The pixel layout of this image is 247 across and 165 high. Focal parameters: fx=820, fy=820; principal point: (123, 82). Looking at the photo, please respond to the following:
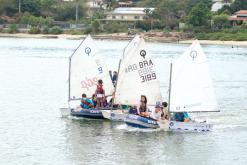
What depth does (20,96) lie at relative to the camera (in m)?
58.1

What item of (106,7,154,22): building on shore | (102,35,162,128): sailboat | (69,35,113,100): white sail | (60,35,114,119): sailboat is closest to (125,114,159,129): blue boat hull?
(102,35,162,128): sailboat

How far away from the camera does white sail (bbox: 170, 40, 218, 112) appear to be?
41.6m

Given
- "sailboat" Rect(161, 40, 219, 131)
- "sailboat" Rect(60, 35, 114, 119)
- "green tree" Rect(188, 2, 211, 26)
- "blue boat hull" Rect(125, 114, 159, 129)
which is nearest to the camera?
"blue boat hull" Rect(125, 114, 159, 129)

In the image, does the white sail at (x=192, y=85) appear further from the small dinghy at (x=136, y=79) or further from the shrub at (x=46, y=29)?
the shrub at (x=46, y=29)

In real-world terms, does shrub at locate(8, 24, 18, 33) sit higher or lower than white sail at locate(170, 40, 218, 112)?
higher

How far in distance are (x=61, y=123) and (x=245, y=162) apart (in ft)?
39.8

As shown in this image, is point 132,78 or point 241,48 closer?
point 132,78

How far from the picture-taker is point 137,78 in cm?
4297

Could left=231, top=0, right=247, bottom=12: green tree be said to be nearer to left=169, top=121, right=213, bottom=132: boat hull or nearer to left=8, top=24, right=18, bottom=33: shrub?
left=8, top=24, right=18, bottom=33: shrub

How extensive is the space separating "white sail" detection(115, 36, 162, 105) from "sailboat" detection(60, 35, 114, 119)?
3.09 metres

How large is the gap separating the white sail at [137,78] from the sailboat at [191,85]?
1.40 meters

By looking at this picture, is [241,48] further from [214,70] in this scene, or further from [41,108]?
[41,108]

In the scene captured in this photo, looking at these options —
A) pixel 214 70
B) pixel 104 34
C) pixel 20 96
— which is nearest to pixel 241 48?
pixel 104 34

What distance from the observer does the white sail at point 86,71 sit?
46.4 meters
